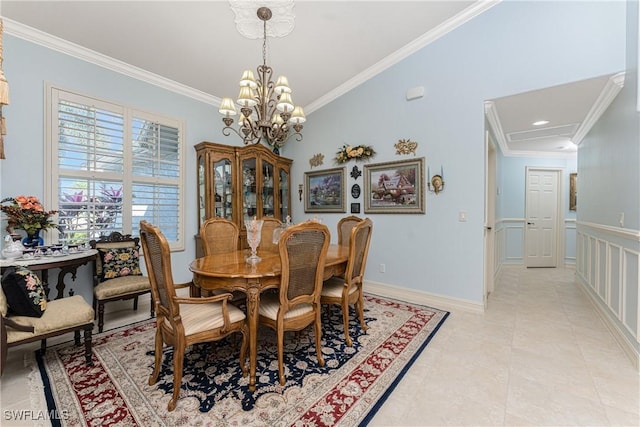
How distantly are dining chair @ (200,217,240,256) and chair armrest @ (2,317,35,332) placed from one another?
125 centimetres

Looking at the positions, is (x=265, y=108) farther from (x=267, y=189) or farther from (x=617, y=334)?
(x=617, y=334)

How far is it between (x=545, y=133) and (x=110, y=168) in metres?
5.85

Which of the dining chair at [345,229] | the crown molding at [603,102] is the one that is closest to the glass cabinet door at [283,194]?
the dining chair at [345,229]

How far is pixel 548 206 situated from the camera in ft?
17.9

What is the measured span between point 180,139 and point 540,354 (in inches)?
180

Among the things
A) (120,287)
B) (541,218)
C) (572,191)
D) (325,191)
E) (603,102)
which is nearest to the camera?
(120,287)

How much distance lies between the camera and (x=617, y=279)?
254cm

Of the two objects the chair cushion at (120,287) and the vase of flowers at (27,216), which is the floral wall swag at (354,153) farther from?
the vase of flowers at (27,216)

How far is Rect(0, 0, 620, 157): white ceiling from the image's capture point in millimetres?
2523

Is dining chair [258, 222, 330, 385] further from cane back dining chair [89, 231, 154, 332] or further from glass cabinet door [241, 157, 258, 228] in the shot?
Result: glass cabinet door [241, 157, 258, 228]

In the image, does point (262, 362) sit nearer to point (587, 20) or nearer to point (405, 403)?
point (405, 403)

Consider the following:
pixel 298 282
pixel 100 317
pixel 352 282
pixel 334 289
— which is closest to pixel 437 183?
pixel 352 282

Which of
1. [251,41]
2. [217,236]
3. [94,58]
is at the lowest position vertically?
[217,236]

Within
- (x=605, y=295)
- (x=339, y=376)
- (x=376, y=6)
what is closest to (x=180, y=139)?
(x=376, y=6)
